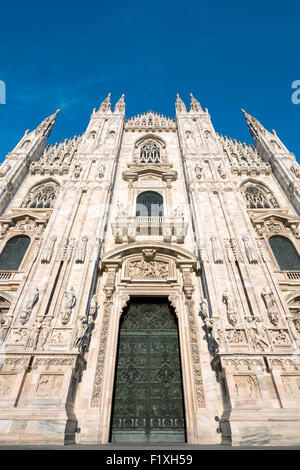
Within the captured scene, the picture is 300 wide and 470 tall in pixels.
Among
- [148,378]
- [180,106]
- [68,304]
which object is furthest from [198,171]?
[148,378]

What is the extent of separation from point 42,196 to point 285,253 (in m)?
14.3

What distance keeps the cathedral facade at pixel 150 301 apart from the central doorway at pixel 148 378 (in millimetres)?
40

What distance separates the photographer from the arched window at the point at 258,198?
14.5 meters

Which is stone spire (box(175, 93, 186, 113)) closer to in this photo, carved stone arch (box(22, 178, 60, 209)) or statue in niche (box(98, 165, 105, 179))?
statue in niche (box(98, 165, 105, 179))

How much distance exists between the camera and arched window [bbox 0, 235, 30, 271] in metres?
11.3

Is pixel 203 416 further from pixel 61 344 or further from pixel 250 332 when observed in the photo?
pixel 61 344

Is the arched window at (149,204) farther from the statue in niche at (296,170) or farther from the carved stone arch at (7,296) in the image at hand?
the statue in niche at (296,170)

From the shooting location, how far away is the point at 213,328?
798 centimetres

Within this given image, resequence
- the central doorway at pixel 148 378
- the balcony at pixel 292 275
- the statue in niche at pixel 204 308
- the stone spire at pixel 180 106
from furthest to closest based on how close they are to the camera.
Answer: the stone spire at pixel 180 106
the balcony at pixel 292 275
the statue in niche at pixel 204 308
the central doorway at pixel 148 378

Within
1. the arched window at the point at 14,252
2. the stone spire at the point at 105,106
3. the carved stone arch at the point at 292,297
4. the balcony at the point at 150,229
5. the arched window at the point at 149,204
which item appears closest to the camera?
the carved stone arch at the point at 292,297

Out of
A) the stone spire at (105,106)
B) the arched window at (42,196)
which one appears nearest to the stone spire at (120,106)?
the stone spire at (105,106)

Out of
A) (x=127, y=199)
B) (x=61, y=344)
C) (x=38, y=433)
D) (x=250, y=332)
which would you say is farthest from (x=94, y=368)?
(x=127, y=199)

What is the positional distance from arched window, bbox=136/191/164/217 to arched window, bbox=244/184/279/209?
17.5ft

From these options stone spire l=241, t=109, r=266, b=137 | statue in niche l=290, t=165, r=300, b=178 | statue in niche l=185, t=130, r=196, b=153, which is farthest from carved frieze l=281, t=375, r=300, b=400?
stone spire l=241, t=109, r=266, b=137
